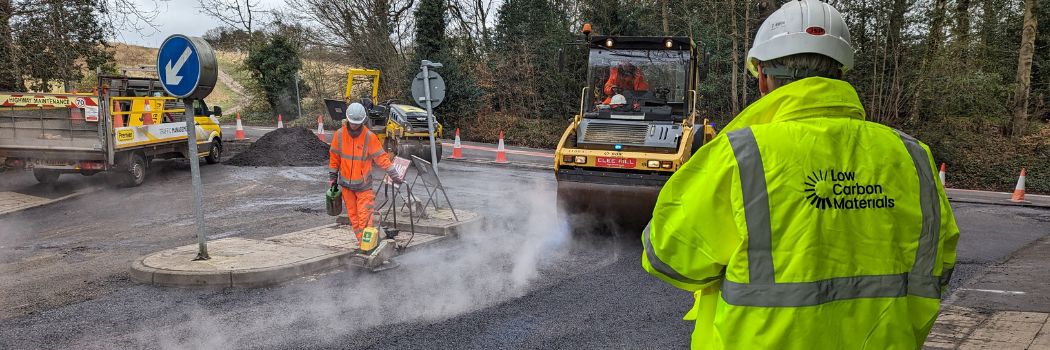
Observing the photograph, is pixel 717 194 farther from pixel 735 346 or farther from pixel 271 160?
pixel 271 160

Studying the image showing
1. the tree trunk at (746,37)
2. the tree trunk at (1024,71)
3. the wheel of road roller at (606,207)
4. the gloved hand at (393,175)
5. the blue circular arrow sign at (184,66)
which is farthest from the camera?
the tree trunk at (746,37)

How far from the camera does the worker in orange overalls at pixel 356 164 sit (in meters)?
7.43

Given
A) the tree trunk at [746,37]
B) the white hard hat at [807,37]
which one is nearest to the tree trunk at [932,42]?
the tree trunk at [746,37]

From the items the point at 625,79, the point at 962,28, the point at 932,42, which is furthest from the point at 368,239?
the point at 962,28

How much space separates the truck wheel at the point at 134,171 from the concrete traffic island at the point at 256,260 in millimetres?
6316

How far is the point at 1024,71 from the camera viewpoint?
18.9 m

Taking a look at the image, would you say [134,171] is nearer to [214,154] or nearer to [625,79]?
[214,154]

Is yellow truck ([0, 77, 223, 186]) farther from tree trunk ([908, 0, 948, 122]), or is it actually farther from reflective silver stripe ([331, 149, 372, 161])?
tree trunk ([908, 0, 948, 122])

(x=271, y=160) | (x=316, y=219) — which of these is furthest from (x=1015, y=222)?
(x=271, y=160)

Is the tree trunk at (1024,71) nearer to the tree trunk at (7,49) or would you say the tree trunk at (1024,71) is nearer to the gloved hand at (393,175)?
the gloved hand at (393,175)

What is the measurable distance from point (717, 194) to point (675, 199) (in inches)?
5.0

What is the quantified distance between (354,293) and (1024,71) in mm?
20202

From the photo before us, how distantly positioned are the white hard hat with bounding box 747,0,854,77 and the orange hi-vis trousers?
19.4 feet

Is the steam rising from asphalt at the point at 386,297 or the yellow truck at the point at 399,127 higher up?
the yellow truck at the point at 399,127
